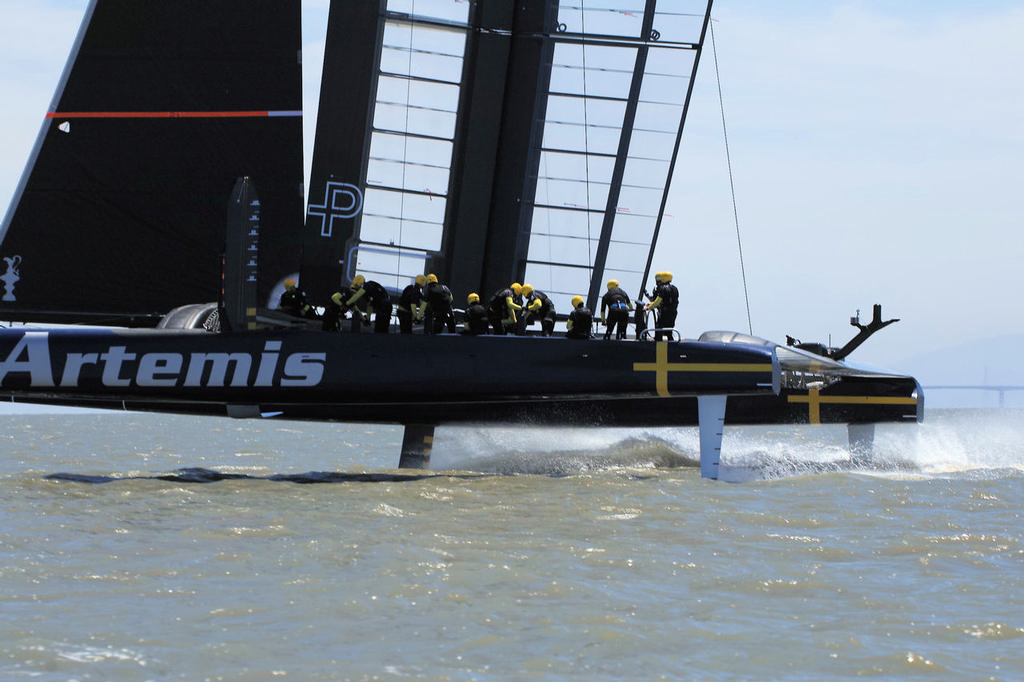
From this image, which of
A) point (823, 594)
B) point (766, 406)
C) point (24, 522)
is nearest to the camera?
point (823, 594)

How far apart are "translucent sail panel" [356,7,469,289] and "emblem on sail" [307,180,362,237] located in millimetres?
172

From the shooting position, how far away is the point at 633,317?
11.0m

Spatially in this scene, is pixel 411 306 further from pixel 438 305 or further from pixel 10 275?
pixel 10 275

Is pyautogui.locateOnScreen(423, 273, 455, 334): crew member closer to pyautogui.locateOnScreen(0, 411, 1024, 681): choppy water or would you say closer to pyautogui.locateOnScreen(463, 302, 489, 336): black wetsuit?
pyautogui.locateOnScreen(463, 302, 489, 336): black wetsuit

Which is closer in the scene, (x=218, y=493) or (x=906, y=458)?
(x=218, y=493)

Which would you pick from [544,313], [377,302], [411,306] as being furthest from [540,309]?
[377,302]

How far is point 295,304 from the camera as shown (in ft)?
31.7

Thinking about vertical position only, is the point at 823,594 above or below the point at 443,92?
below

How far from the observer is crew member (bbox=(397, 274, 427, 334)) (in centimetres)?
907

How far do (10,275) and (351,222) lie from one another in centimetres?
291

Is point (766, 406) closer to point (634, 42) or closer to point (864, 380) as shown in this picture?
point (864, 380)

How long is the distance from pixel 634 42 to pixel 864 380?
3.84 meters

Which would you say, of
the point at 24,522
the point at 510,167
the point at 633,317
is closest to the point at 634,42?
the point at 510,167

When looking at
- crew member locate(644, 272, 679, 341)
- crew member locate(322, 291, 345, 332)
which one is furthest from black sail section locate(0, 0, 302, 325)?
crew member locate(644, 272, 679, 341)
